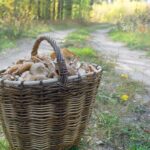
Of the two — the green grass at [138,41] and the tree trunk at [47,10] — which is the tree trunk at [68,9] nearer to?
the tree trunk at [47,10]

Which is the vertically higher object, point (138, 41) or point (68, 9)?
point (138, 41)

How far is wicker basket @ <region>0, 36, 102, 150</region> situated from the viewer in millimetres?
2324

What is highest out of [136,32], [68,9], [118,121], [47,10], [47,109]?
[47,109]

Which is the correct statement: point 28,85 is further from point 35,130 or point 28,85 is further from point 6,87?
point 35,130

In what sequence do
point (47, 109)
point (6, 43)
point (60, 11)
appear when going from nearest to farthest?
point (47, 109), point (6, 43), point (60, 11)

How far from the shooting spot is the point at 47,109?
2393 mm

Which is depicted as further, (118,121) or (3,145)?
(118,121)

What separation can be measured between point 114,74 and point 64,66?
11.2 ft

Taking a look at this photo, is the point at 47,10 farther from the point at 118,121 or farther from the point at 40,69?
the point at 40,69

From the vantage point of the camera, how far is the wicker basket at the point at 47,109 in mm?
2324

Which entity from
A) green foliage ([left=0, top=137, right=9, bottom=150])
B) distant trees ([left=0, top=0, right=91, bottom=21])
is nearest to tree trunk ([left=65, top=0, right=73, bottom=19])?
distant trees ([left=0, top=0, right=91, bottom=21])

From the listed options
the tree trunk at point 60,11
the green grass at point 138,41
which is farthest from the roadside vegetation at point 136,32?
the tree trunk at point 60,11

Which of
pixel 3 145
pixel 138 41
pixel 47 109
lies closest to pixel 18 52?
pixel 138 41

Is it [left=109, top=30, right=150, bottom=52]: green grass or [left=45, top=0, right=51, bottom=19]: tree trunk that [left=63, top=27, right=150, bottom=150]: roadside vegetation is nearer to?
[left=109, top=30, right=150, bottom=52]: green grass
